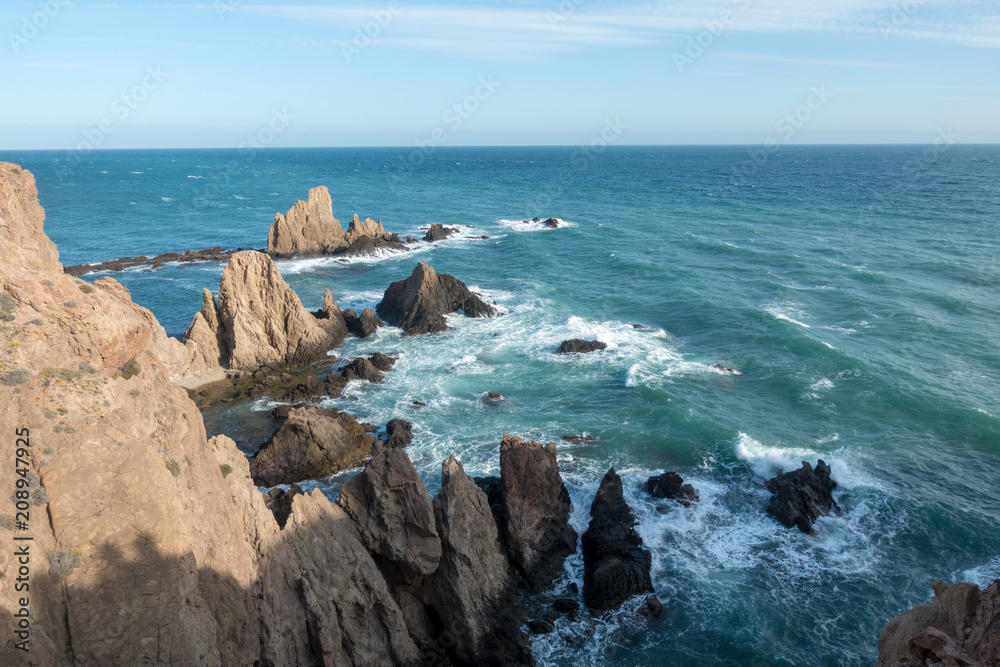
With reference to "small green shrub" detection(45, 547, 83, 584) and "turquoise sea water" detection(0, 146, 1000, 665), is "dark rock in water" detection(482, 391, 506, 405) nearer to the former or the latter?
"turquoise sea water" detection(0, 146, 1000, 665)

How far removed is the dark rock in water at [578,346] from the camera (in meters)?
46.8

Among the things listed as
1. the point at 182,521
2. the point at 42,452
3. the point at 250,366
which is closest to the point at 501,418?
the point at 250,366

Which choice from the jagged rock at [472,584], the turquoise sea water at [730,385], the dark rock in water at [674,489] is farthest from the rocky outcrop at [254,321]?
the dark rock in water at [674,489]

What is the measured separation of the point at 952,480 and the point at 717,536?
14.1 m

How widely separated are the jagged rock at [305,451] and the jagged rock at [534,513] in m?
8.05

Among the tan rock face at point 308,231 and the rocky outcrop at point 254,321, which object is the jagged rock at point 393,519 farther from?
the tan rock face at point 308,231

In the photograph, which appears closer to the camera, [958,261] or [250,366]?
[250,366]

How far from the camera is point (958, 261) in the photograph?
68625 mm

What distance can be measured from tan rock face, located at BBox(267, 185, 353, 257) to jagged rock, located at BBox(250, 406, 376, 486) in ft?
166

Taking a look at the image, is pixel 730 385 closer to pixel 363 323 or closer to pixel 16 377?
pixel 363 323

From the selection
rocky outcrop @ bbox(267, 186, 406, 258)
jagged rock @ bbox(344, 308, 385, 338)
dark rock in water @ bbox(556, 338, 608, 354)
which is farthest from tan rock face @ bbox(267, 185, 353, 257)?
dark rock in water @ bbox(556, 338, 608, 354)

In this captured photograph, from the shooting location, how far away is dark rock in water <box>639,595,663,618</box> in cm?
2289

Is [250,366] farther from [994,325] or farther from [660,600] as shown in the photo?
[994,325]

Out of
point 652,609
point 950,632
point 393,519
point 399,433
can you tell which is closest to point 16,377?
point 393,519
